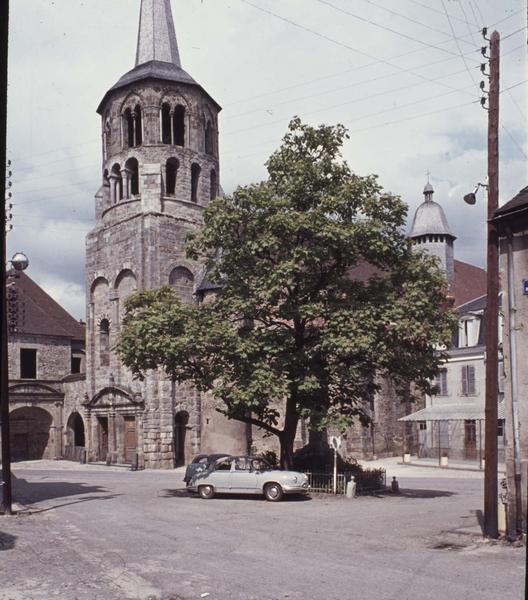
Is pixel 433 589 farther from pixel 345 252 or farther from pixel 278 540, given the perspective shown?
pixel 345 252

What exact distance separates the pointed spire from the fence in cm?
3021

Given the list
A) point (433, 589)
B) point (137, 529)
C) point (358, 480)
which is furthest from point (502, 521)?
point (358, 480)

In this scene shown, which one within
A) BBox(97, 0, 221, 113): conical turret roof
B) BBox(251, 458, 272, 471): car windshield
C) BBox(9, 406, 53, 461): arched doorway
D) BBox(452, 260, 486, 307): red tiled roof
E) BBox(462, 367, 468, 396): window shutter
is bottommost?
BBox(9, 406, 53, 461): arched doorway

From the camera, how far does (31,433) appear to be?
47719mm

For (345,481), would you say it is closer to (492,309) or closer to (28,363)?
(492,309)

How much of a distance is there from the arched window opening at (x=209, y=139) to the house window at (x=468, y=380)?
20576 mm

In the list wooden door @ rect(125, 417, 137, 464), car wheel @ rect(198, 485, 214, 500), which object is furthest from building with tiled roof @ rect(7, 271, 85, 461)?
car wheel @ rect(198, 485, 214, 500)

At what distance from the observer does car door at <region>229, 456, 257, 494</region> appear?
857 inches

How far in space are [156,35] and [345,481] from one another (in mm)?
33071

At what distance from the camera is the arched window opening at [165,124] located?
42.4 m

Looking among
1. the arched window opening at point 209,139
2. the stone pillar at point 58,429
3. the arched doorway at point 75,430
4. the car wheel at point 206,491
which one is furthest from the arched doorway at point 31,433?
the car wheel at point 206,491

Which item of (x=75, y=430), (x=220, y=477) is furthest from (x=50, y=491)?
(x=75, y=430)

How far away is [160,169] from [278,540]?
1209 inches

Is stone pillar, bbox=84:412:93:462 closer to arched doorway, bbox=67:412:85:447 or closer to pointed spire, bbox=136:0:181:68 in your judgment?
arched doorway, bbox=67:412:85:447
